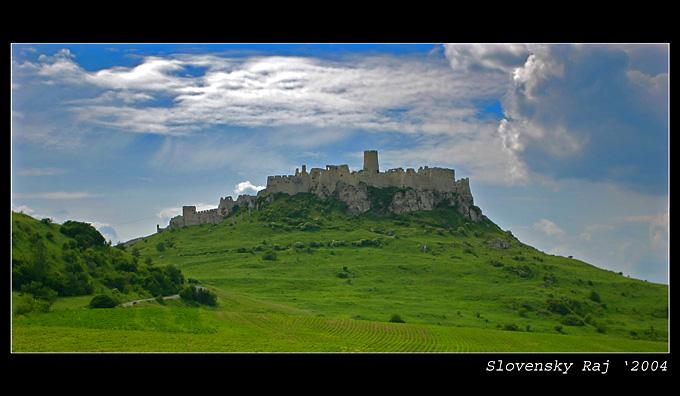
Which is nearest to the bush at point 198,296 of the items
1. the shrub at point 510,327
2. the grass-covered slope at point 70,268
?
the grass-covered slope at point 70,268

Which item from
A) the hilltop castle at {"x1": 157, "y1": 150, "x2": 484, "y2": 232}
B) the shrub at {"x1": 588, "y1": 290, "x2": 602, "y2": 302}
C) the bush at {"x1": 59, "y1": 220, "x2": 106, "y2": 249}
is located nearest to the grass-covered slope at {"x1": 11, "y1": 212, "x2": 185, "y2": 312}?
the bush at {"x1": 59, "y1": 220, "x2": 106, "y2": 249}

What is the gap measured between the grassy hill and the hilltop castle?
11.5ft

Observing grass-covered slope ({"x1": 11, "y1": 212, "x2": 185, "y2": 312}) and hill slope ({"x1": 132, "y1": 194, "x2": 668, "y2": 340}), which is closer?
grass-covered slope ({"x1": 11, "y1": 212, "x2": 185, "y2": 312})

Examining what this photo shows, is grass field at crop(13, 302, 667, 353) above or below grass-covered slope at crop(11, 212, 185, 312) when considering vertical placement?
below

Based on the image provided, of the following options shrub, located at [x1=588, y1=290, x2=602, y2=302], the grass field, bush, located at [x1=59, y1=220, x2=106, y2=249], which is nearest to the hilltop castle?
shrub, located at [x1=588, y1=290, x2=602, y2=302]

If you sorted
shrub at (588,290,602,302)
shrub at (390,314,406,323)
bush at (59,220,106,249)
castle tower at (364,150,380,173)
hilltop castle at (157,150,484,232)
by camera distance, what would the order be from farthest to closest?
castle tower at (364,150,380,173)
hilltop castle at (157,150,484,232)
shrub at (588,290,602,302)
shrub at (390,314,406,323)
bush at (59,220,106,249)

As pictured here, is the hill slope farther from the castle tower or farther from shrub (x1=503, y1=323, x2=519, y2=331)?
the castle tower

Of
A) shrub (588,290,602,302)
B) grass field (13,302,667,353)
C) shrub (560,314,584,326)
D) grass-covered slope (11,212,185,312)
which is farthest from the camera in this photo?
shrub (588,290,602,302)

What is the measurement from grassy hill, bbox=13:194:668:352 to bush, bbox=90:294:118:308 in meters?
1.62

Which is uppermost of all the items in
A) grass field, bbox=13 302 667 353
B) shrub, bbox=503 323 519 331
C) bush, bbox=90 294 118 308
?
bush, bbox=90 294 118 308

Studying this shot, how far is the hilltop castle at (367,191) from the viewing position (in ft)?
473

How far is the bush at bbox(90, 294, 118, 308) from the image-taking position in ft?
160

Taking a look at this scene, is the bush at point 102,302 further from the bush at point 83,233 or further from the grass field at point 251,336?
the bush at point 83,233
